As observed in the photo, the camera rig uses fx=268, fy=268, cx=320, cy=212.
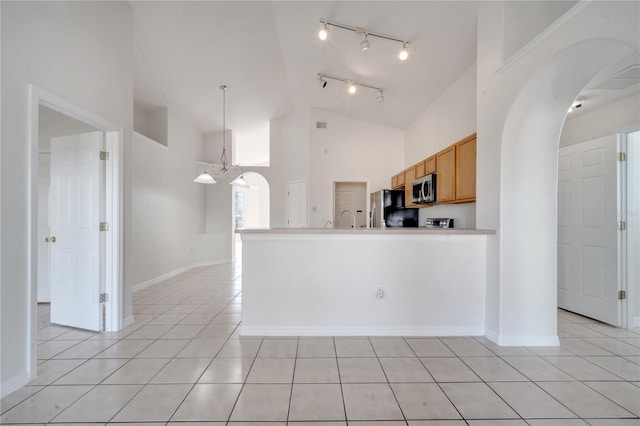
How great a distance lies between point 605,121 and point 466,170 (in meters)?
1.78

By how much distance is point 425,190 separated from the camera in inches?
154

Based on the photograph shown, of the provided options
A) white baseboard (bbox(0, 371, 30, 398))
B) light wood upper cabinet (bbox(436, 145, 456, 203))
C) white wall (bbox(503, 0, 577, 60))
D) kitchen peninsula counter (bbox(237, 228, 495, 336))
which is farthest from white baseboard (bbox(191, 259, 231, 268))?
white wall (bbox(503, 0, 577, 60))

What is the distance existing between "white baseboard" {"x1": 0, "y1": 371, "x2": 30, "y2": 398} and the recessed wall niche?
4233mm

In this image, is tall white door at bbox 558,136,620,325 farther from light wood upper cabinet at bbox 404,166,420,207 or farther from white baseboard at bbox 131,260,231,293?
Answer: white baseboard at bbox 131,260,231,293

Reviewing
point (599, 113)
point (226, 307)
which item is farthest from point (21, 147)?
point (599, 113)

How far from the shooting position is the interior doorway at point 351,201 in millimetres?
6316

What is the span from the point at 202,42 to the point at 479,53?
10.8ft

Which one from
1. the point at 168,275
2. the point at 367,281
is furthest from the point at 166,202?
the point at 367,281

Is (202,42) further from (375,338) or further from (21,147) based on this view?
(375,338)

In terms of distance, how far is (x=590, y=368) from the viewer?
2023 mm

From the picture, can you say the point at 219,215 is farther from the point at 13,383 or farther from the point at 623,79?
the point at 623,79

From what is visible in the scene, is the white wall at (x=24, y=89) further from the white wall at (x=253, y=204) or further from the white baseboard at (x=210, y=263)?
the white wall at (x=253, y=204)

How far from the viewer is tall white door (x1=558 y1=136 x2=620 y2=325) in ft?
9.34

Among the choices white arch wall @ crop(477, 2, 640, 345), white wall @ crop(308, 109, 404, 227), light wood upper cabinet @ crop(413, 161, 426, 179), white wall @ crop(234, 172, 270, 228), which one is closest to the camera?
white arch wall @ crop(477, 2, 640, 345)
